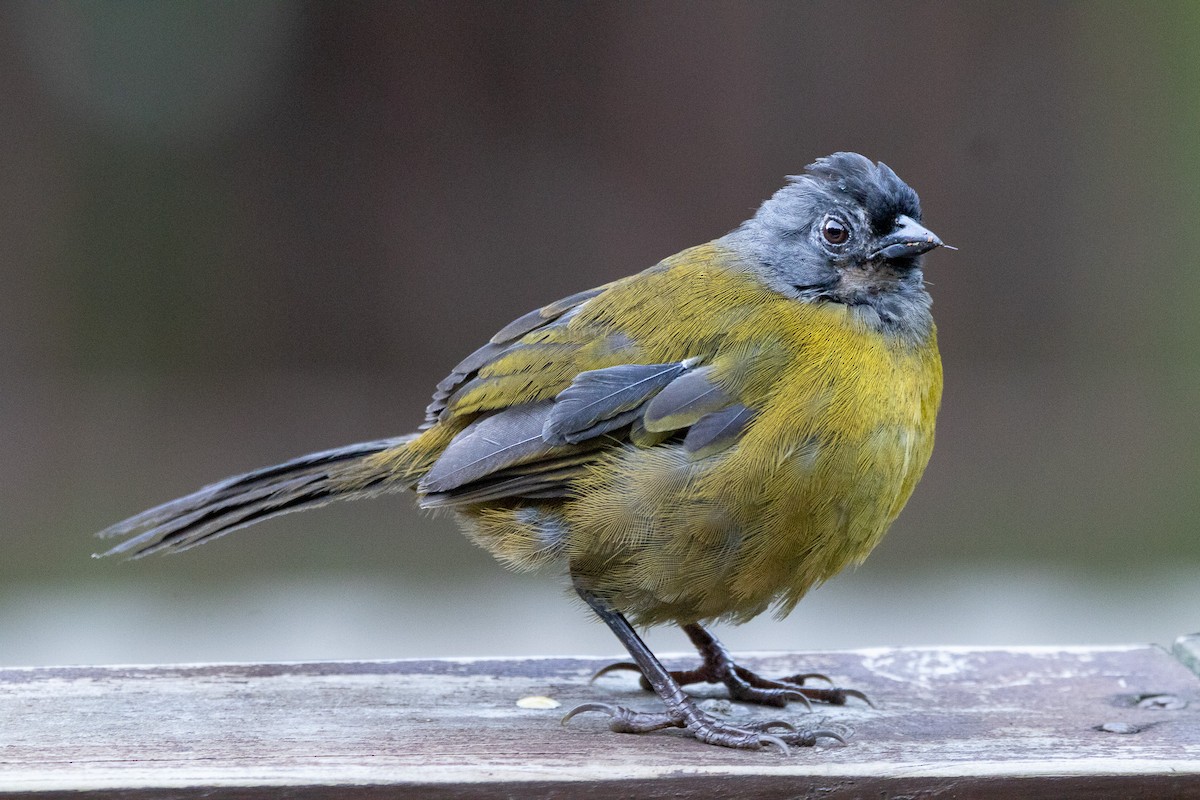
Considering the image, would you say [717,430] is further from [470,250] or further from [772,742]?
[470,250]

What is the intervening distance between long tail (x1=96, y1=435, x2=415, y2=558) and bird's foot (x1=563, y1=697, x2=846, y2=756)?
2.57 feet

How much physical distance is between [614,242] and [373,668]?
3.21m

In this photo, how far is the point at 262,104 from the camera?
20.2ft

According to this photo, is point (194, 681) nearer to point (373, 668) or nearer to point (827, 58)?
point (373, 668)

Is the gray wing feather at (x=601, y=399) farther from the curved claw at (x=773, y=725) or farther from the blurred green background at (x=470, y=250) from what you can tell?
the blurred green background at (x=470, y=250)

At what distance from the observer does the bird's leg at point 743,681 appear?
11.0ft

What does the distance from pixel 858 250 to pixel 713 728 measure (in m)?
1.17

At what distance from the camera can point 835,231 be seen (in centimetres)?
339

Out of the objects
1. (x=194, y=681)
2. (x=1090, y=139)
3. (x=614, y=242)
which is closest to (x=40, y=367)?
(x=614, y=242)

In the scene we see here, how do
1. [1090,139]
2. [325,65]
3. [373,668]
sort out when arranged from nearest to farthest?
[373,668] → [325,65] → [1090,139]

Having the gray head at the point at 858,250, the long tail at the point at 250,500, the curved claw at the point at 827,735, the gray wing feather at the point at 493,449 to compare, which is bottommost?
the curved claw at the point at 827,735

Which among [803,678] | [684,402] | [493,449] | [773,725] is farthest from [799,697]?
[493,449]

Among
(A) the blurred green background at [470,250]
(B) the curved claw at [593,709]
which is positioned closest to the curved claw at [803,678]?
(B) the curved claw at [593,709]

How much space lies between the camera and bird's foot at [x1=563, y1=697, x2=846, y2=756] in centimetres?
291
